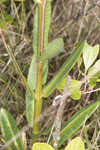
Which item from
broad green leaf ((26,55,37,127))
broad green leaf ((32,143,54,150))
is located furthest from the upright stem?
broad green leaf ((32,143,54,150))

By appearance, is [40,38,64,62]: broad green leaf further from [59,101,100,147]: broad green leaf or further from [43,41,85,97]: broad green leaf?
[59,101,100,147]: broad green leaf

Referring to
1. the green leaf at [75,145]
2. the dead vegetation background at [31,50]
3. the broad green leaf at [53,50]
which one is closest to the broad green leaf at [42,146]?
the green leaf at [75,145]

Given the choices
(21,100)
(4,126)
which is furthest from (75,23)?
(4,126)

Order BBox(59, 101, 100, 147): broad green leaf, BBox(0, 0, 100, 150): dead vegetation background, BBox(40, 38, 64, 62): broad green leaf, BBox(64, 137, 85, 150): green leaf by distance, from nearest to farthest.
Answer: BBox(64, 137, 85, 150): green leaf
BBox(40, 38, 64, 62): broad green leaf
BBox(59, 101, 100, 147): broad green leaf
BBox(0, 0, 100, 150): dead vegetation background

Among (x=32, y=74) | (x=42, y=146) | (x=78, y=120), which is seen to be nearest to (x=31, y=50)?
(x=32, y=74)

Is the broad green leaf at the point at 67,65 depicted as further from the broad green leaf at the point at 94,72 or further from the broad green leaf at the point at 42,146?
the broad green leaf at the point at 42,146
